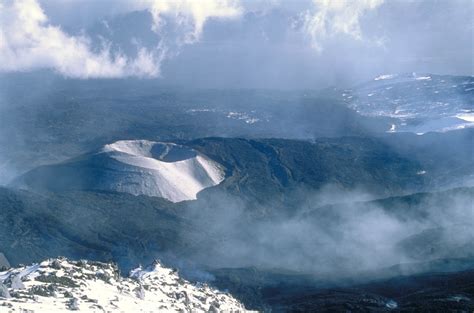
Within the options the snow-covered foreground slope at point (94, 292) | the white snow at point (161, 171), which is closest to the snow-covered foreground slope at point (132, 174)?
the white snow at point (161, 171)

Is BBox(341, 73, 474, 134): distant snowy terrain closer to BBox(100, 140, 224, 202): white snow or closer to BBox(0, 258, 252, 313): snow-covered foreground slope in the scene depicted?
BBox(100, 140, 224, 202): white snow

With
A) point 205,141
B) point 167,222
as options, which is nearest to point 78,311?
point 167,222

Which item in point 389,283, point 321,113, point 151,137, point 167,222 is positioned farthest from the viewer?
point 321,113

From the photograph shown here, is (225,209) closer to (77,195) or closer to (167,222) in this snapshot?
(167,222)

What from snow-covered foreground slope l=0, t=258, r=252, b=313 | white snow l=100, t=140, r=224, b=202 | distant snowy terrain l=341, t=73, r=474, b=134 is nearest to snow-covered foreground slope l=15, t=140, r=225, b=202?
white snow l=100, t=140, r=224, b=202

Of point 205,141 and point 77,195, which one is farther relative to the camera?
point 205,141

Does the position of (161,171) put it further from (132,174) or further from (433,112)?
(433,112)

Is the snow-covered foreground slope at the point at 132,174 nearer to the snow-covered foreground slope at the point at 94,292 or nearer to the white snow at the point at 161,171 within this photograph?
the white snow at the point at 161,171
